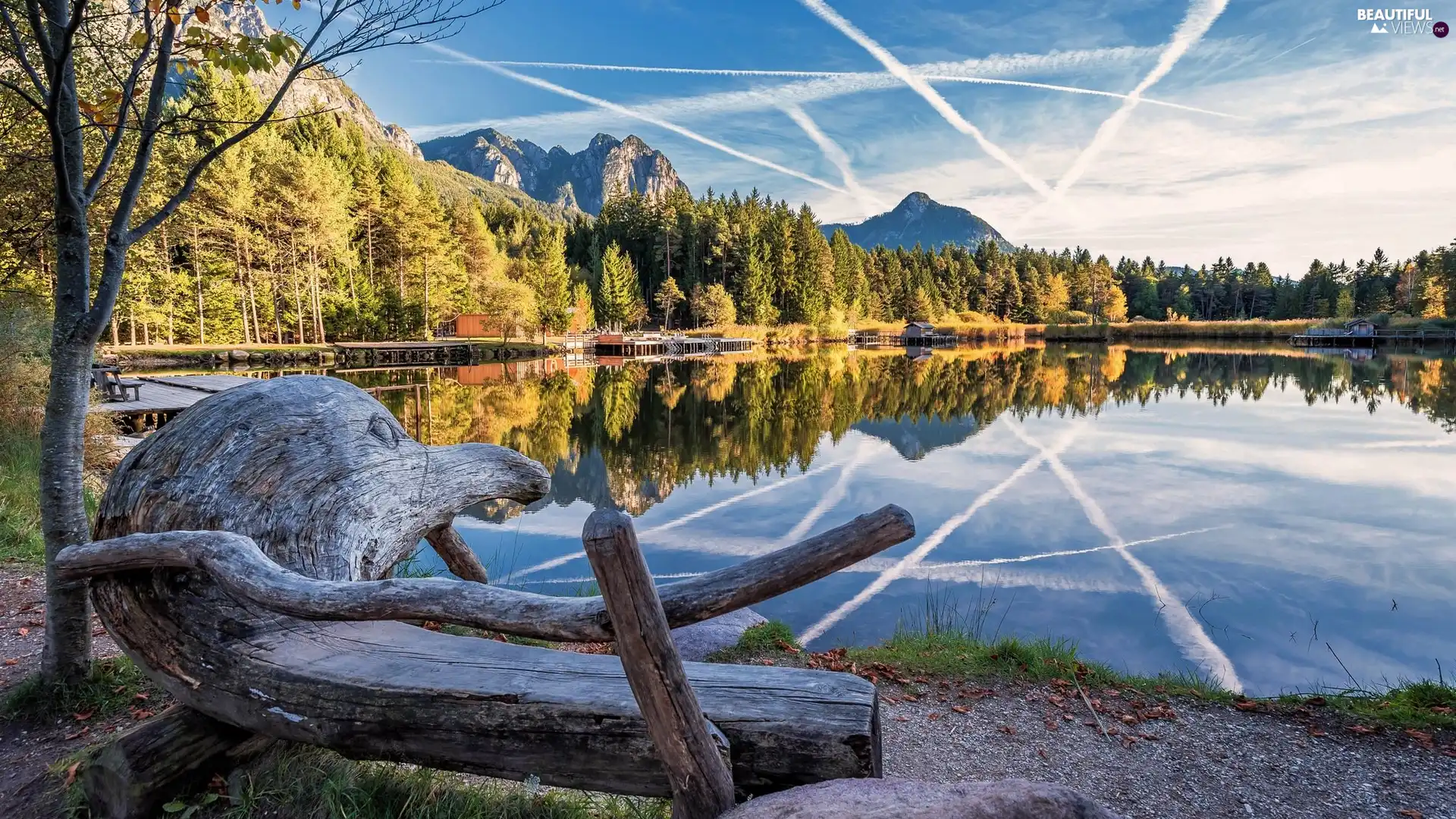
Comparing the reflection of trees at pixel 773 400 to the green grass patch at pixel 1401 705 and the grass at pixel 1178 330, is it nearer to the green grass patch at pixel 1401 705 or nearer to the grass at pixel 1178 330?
the green grass patch at pixel 1401 705

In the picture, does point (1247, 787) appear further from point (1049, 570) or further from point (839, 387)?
point (839, 387)

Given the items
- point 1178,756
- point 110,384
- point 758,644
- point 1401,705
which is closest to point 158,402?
point 110,384

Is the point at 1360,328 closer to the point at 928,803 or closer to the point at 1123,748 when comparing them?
the point at 1123,748

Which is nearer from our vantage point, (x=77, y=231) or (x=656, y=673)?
(x=656, y=673)

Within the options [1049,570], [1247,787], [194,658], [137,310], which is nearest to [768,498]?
[1049,570]

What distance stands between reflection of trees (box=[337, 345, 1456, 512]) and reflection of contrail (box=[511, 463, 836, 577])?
0.83 m

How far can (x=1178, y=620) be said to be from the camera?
7324 millimetres

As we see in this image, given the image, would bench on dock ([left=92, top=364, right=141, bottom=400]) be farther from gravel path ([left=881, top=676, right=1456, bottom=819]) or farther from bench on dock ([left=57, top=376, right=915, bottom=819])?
gravel path ([left=881, top=676, right=1456, bottom=819])

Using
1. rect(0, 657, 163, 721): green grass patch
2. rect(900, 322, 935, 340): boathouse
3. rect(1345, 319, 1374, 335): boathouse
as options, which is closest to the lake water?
rect(0, 657, 163, 721): green grass patch

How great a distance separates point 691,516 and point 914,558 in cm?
390

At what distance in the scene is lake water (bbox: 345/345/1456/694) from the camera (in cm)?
723

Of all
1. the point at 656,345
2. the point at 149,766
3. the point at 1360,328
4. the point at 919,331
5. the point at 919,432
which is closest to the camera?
the point at 149,766

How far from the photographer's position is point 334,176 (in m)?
40.0

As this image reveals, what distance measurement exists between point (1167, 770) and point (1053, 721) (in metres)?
0.69
